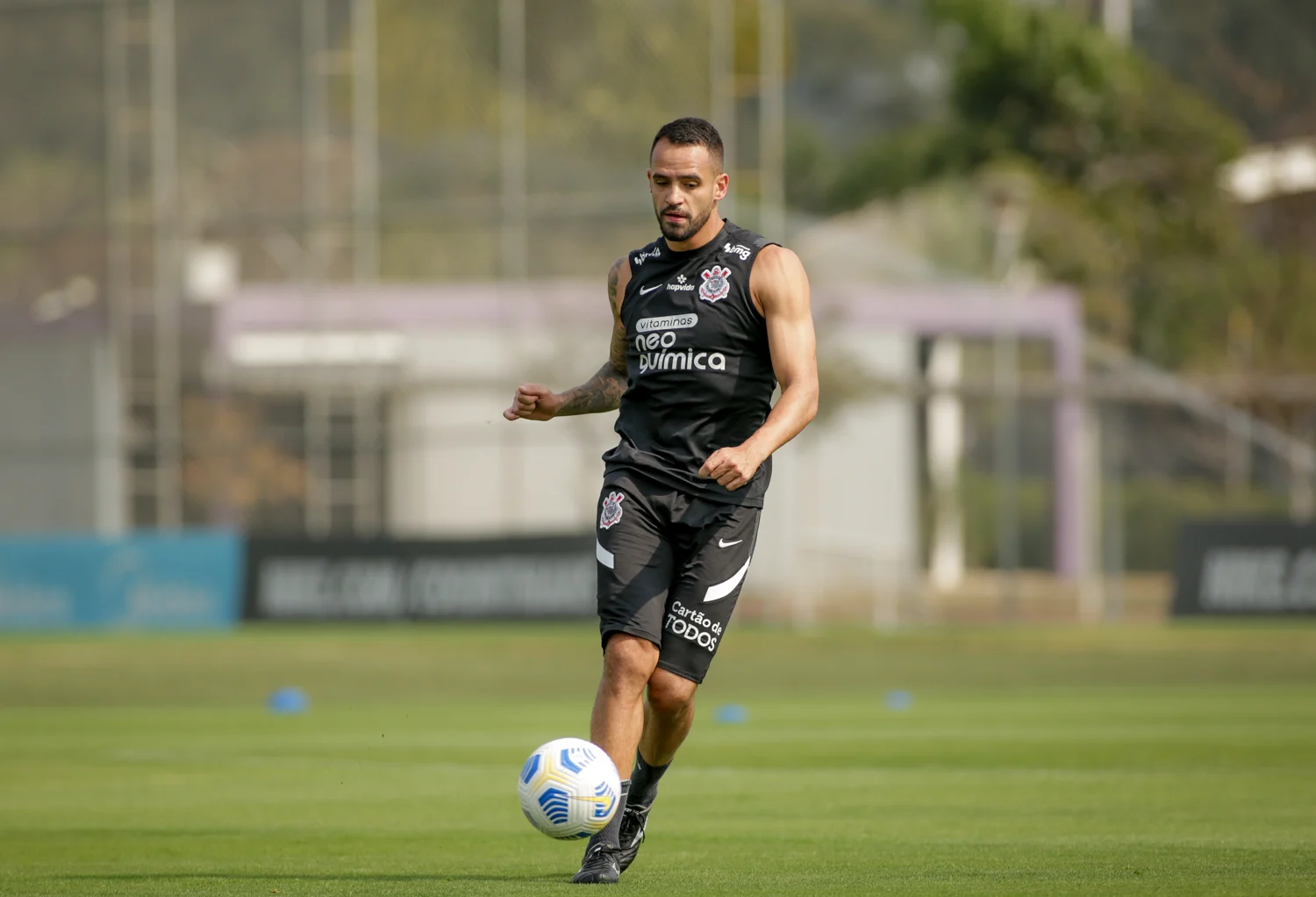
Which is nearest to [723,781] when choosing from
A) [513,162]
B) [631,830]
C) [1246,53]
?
[631,830]

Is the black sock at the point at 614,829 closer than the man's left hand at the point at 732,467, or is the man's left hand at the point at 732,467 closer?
the man's left hand at the point at 732,467

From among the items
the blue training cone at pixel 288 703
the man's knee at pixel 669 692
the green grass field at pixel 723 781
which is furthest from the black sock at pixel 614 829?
the blue training cone at pixel 288 703

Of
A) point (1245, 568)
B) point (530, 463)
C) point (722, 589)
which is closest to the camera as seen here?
point (722, 589)

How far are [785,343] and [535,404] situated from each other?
46.5 inches

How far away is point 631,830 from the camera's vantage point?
25.9ft

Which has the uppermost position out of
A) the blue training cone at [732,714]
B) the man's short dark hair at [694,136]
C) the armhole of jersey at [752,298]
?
the man's short dark hair at [694,136]

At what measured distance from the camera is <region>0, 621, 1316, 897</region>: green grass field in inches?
315

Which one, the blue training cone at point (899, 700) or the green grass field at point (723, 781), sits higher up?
the green grass field at point (723, 781)

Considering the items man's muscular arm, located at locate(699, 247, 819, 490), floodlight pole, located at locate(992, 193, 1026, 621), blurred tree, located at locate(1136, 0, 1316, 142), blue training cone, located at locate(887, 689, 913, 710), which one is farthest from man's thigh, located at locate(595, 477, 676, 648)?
blurred tree, located at locate(1136, 0, 1316, 142)

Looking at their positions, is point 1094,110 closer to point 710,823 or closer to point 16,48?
point 16,48

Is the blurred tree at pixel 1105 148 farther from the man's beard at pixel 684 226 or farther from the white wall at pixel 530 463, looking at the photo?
the man's beard at pixel 684 226

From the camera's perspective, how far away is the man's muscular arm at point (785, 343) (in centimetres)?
761

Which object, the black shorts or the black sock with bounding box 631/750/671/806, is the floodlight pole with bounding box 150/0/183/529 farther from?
the black shorts

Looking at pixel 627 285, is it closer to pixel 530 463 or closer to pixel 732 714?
pixel 732 714
